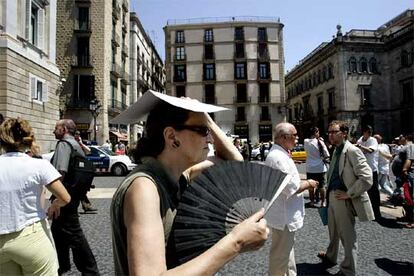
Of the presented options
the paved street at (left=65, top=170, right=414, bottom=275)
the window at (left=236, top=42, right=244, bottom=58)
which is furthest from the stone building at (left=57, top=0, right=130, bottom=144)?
the paved street at (left=65, top=170, right=414, bottom=275)

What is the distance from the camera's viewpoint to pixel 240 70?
160ft

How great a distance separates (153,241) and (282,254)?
8.52 ft

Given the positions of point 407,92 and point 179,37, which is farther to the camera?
point 179,37

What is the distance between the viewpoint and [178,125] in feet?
4.74

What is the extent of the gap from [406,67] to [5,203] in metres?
46.2

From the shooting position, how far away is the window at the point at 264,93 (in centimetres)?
4784

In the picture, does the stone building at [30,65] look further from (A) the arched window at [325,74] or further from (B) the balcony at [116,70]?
(A) the arched window at [325,74]

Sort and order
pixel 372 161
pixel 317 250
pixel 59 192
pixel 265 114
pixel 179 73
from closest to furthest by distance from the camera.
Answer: pixel 59 192 → pixel 317 250 → pixel 372 161 → pixel 265 114 → pixel 179 73

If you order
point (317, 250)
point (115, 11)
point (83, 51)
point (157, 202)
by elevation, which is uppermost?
point (115, 11)

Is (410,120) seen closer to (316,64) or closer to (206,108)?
(316,64)

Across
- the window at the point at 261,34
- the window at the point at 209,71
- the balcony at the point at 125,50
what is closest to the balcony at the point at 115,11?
the balcony at the point at 125,50

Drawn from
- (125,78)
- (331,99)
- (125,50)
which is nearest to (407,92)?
(331,99)

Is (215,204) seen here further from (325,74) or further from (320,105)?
(320,105)

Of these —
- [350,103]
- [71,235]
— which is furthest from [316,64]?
[71,235]
